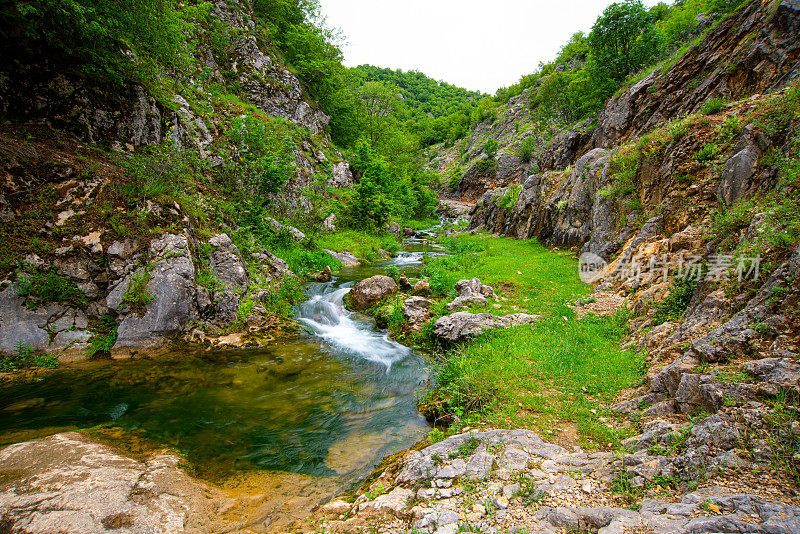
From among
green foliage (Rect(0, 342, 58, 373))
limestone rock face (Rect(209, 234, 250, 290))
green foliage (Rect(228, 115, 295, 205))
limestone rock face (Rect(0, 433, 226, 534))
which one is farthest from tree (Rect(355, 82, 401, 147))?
limestone rock face (Rect(0, 433, 226, 534))

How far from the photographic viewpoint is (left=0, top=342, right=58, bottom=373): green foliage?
790 centimetres

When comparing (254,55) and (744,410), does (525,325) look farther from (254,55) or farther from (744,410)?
(254,55)

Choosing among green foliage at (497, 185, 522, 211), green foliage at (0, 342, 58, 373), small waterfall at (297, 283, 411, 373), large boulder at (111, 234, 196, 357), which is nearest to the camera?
green foliage at (0, 342, 58, 373)

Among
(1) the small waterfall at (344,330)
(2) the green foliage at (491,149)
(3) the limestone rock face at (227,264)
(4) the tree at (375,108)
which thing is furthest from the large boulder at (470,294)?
(2) the green foliage at (491,149)

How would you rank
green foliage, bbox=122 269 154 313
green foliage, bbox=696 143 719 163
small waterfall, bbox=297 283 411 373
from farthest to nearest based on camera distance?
small waterfall, bbox=297 283 411 373 < green foliage, bbox=696 143 719 163 < green foliage, bbox=122 269 154 313

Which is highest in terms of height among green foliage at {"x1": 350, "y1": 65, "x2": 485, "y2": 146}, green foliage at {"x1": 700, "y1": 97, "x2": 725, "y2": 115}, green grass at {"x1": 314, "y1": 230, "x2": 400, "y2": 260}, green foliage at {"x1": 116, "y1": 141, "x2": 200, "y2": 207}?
green foliage at {"x1": 350, "y1": 65, "x2": 485, "y2": 146}

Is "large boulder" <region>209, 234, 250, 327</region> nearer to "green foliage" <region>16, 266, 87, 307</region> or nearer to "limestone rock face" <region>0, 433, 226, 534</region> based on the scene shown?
"green foliage" <region>16, 266, 87, 307</region>

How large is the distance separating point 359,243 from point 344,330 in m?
13.8

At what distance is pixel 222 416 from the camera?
7195mm

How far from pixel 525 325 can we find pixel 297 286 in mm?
9929

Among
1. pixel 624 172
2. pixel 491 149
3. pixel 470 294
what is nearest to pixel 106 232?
pixel 470 294

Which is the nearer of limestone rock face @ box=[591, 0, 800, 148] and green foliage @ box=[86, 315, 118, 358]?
green foliage @ box=[86, 315, 118, 358]

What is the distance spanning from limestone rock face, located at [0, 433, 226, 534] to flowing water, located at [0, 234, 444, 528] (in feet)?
2.30

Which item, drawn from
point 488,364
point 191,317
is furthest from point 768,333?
point 191,317
